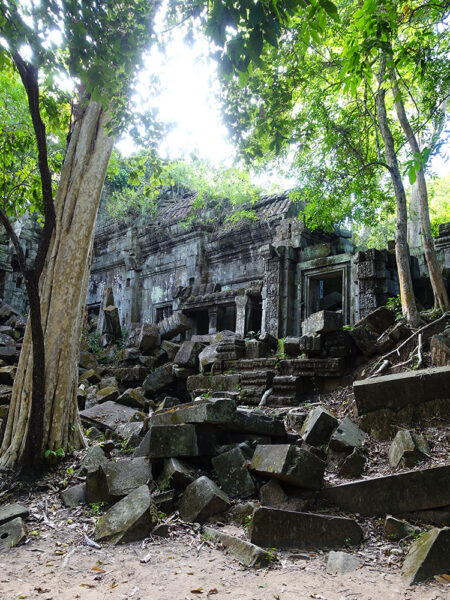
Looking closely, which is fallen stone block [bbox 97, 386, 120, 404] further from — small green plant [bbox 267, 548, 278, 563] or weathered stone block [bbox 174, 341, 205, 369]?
small green plant [bbox 267, 548, 278, 563]

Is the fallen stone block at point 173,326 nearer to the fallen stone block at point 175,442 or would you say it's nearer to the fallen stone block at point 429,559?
the fallen stone block at point 175,442

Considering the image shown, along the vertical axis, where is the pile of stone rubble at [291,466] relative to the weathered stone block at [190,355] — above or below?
below

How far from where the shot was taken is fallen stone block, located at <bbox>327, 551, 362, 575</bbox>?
2523mm

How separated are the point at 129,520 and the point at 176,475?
0.66 m

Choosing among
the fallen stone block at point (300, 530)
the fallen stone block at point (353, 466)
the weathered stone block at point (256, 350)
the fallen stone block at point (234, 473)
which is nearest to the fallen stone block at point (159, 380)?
the weathered stone block at point (256, 350)

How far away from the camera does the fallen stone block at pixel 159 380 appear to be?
8.52m

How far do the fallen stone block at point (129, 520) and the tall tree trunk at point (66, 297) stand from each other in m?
1.69

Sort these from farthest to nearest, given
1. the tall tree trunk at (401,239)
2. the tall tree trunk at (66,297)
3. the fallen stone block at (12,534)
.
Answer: the tall tree trunk at (401,239), the tall tree trunk at (66,297), the fallen stone block at (12,534)

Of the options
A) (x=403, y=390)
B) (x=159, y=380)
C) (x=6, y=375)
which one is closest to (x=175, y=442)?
(x=403, y=390)

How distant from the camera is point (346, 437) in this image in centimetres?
417

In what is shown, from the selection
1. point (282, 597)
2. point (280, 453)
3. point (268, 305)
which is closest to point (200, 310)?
point (268, 305)

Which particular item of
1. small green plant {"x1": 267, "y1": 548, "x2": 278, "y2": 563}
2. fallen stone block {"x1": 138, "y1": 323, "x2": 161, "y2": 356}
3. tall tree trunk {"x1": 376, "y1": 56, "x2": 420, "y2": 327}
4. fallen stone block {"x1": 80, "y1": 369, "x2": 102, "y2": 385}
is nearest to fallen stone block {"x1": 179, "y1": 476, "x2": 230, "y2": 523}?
small green plant {"x1": 267, "y1": 548, "x2": 278, "y2": 563}

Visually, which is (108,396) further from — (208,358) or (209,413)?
(209,413)

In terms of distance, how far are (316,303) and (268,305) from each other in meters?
1.19
